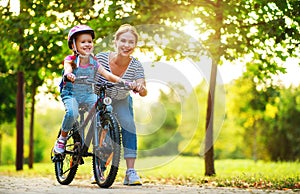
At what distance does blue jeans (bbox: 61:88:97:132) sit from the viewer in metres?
6.77

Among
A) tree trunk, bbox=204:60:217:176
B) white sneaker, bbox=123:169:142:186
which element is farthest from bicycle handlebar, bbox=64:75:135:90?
tree trunk, bbox=204:60:217:176

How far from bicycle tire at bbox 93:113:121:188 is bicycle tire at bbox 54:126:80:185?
14.4 inches

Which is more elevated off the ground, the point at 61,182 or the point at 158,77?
→ the point at 158,77

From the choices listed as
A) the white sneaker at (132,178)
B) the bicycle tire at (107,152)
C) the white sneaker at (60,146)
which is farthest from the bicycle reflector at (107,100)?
the white sneaker at (132,178)

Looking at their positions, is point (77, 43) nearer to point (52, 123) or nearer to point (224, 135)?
point (224, 135)

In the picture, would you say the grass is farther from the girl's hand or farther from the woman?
the girl's hand

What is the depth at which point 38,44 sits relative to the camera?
38.7 ft

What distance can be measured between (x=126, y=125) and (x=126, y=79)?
591 millimetres

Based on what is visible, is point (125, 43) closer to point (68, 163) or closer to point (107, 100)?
point (107, 100)

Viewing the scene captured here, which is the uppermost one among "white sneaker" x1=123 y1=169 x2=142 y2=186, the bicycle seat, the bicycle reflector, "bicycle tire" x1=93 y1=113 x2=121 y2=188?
the bicycle reflector

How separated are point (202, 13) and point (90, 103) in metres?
5.21

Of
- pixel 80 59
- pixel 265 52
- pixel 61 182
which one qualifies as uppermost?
pixel 265 52

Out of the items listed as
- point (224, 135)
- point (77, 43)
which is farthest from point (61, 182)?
point (224, 135)

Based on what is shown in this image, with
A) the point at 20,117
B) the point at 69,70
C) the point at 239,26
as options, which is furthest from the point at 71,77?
the point at 20,117
